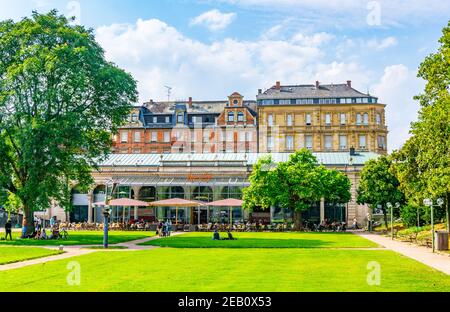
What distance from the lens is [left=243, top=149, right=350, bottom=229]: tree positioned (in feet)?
186

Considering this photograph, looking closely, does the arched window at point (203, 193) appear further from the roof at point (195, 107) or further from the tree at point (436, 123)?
the roof at point (195, 107)

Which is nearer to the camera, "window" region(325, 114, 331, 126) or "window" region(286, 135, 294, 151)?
"window" region(325, 114, 331, 126)

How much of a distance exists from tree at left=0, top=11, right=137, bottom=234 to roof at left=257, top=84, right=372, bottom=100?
203 feet

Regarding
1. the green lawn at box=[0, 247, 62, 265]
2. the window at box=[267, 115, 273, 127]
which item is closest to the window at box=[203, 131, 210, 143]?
the window at box=[267, 115, 273, 127]

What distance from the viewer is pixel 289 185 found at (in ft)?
189

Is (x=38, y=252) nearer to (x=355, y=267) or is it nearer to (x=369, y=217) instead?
(x=355, y=267)

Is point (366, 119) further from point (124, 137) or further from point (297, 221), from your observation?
point (297, 221)

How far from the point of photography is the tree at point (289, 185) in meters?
56.8

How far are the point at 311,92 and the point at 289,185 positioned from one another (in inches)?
2014

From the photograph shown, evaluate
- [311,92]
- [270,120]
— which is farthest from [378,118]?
[270,120]

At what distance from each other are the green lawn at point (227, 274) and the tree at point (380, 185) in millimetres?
33702

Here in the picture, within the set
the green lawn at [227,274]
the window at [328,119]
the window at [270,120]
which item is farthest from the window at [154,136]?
the green lawn at [227,274]

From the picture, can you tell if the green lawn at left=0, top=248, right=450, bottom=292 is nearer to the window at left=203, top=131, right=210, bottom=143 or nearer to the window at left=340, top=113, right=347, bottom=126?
the window at left=203, top=131, right=210, bottom=143
